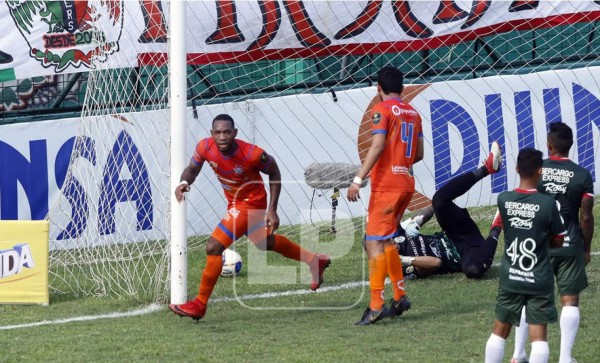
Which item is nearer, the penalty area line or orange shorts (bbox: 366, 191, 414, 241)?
orange shorts (bbox: 366, 191, 414, 241)

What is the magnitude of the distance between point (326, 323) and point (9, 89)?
19.4ft

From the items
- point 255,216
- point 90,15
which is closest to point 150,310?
point 255,216

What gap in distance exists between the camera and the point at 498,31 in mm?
12938

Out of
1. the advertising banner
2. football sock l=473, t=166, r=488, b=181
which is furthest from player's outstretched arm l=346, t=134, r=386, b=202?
the advertising banner

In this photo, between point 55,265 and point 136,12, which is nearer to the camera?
point 136,12

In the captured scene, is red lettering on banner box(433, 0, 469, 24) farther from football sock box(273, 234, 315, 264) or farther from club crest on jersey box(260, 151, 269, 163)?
club crest on jersey box(260, 151, 269, 163)

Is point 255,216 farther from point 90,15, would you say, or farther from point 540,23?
point 540,23

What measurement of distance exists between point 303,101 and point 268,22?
162 cm

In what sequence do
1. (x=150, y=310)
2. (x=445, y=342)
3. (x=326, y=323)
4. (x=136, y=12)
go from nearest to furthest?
1. (x=445, y=342)
2. (x=326, y=323)
3. (x=150, y=310)
4. (x=136, y=12)

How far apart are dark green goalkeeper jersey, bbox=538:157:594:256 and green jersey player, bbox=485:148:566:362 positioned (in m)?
1.05

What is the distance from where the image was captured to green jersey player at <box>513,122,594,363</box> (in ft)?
25.8

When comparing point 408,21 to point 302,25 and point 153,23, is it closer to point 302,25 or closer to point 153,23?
point 302,25

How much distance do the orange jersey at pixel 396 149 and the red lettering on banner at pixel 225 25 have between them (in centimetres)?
295

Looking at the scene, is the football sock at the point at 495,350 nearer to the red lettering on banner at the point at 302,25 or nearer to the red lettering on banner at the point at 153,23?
the red lettering on banner at the point at 153,23
